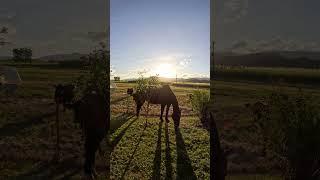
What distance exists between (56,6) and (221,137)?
122 inches

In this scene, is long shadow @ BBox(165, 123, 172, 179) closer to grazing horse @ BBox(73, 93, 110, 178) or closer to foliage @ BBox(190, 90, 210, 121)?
foliage @ BBox(190, 90, 210, 121)

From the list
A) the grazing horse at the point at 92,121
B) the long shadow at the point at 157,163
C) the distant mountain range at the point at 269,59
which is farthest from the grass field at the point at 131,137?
the distant mountain range at the point at 269,59

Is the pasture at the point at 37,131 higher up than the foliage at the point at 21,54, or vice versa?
the foliage at the point at 21,54

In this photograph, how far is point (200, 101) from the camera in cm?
687

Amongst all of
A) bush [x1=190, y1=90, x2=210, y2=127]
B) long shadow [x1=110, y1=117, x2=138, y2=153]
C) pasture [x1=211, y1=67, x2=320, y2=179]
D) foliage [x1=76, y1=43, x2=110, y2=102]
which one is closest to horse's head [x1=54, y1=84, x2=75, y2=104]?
foliage [x1=76, y1=43, x2=110, y2=102]

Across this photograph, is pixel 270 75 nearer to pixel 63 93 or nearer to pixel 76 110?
pixel 76 110

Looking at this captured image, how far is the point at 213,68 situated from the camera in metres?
6.71

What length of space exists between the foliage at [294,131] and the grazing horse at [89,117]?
7.70ft

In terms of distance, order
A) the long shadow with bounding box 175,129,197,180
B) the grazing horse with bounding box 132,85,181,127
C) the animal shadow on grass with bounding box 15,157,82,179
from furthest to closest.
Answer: the grazing horse with bounding box 132,85,181,127 < the long shadow with bounding box 175,129,197,180 < the animal shadow on grass with bounding box 15,157,82,179

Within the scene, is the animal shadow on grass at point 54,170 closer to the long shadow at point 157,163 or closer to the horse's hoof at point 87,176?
the horse's hoof at point 87,176

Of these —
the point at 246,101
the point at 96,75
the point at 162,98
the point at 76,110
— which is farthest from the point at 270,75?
the point at 76,110

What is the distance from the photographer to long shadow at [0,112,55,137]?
622 cm

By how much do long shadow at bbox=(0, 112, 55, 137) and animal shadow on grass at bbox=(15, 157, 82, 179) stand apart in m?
0.57

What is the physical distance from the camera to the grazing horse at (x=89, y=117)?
20.8 feet
